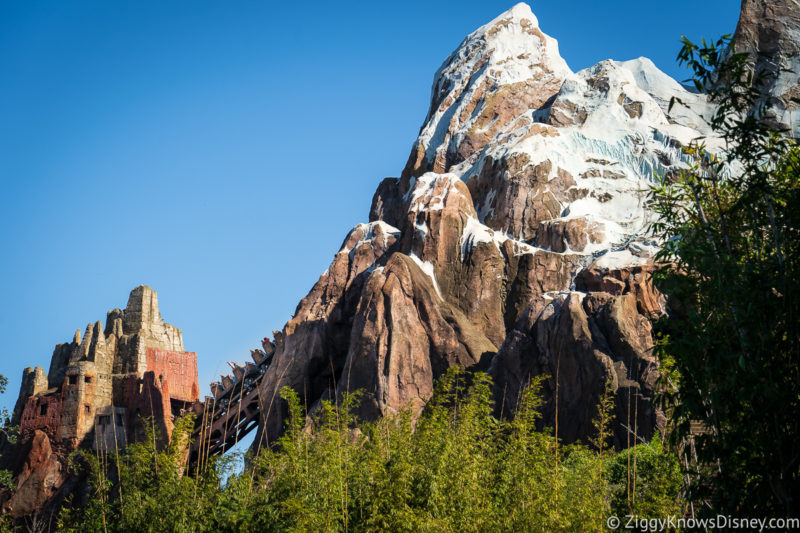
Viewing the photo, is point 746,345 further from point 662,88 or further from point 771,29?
point 662,88

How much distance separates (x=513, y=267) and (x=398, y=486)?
82.2 ft

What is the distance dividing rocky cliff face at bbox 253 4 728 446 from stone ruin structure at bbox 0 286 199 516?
25.8 ft

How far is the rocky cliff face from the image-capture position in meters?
28.9

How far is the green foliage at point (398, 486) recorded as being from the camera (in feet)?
42.2

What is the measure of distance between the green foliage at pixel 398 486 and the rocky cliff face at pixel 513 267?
284 inches

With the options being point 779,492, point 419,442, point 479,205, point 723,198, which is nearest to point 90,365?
point 479,205

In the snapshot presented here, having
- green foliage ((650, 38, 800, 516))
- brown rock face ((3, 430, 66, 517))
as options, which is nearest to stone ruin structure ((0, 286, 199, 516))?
brown rock face ((3, 430, 66, 517))

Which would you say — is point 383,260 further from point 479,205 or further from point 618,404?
point 618,404

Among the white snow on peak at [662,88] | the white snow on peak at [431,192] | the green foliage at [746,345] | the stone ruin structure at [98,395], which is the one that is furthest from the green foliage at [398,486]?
the white snow on peak at [662,88]

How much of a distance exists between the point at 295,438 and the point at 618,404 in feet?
41.7

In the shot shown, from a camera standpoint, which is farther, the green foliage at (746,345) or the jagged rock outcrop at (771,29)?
the jagged rock outcrop at (771,29)

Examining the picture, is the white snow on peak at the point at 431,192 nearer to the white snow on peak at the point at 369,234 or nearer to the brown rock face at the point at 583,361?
the white snow on peak at the point at 369,234

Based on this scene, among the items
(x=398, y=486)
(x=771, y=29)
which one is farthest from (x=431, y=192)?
(x=398, y=486)

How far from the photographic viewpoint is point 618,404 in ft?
86.6
